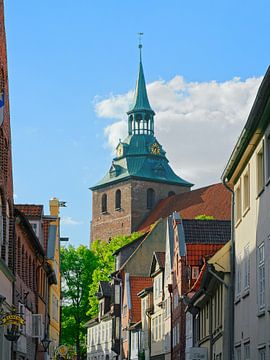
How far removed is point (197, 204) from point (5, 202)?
332ft

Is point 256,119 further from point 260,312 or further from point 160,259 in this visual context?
point 160,259

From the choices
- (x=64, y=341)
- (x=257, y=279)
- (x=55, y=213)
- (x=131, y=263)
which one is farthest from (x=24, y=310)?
(x=64, y=341)

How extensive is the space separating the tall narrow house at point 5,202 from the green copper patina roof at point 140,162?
108 metres

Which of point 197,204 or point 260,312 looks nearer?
point 260,312

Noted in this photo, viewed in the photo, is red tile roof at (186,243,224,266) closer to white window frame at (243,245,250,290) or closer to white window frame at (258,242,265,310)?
white window frame at (243,245,250,290)

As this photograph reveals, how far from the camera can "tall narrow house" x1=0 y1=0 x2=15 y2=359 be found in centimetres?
2647

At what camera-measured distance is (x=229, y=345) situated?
26.0 meters

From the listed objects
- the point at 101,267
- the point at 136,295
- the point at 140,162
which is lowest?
the point at 136,295

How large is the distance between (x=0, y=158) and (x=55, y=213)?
3455 cm

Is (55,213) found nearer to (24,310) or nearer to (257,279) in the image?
(24,310)

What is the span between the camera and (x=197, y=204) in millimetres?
128500

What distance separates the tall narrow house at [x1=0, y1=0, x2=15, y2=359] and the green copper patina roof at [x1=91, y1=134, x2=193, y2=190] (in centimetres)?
10764

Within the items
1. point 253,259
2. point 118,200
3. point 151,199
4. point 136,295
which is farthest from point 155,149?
point 253,259

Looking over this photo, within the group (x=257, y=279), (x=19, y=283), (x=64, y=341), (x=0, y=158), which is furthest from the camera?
(x=64, y=341)
